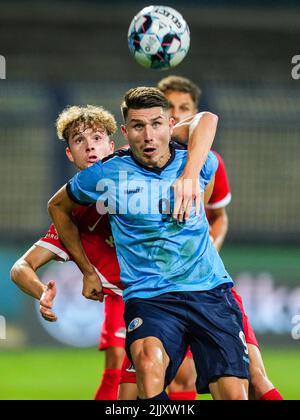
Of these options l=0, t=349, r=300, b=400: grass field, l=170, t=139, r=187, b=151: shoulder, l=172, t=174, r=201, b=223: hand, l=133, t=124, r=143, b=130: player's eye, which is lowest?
l=0, t=349, r=300, b=400: grass field

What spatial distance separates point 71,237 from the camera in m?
5.99

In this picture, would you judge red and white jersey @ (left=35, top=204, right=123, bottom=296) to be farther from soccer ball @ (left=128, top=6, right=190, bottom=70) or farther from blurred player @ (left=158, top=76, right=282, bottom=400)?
soccer ball @ (left=128, top=6, right=190, bottom=70)

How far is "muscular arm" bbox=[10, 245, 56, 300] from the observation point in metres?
5.95

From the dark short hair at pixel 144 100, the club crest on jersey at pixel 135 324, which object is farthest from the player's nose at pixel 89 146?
the club crest on jersey at pixel 135 324

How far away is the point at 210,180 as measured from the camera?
5.98 m

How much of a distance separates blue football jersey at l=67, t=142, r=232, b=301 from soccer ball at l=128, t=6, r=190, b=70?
48.0 inches

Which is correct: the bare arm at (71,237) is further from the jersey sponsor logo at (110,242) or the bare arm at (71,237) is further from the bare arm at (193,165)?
the bare arm at (193,165)

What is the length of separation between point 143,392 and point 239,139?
7392 mm

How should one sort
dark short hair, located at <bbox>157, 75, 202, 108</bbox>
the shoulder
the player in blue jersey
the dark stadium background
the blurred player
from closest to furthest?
the player in blue jersey
the shoulder
the blurred player
dark short hair, located at <bbox>157, 75, 202, 108</bbox>
the dark stadium background

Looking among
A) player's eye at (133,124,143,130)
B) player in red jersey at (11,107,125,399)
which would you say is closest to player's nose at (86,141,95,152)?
player in red jersey at (11,107,125,399)

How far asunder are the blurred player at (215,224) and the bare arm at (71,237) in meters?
0.84

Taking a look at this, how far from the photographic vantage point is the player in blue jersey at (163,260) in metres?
5.43

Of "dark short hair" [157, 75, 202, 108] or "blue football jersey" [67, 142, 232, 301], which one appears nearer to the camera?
"blue football jersey" [67, 142, 232, 301]

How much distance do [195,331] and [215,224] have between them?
6.83 feet
